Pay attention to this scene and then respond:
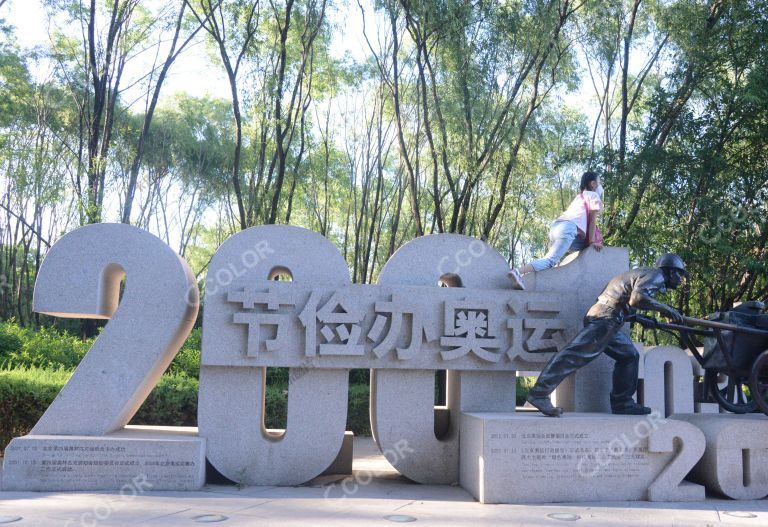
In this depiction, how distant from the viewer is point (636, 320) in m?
6.08

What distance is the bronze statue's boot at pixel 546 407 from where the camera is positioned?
575cm

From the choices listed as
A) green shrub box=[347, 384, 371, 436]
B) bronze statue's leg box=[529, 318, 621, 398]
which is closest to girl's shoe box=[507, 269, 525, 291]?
bronze statue's leg box=[529, 318, 621, 398]

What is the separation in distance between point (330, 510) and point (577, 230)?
150 inches

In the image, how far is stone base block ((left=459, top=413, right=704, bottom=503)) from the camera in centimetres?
545

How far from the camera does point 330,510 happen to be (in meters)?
4.92

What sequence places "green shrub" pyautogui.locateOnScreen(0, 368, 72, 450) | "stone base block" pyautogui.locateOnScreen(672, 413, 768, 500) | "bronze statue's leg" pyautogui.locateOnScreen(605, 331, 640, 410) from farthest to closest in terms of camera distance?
1. "green shrub" pyautogui.locateOnScreen(0, 368, 72, 450)
2. "bronze statue's leg" pyautogui.locateOnScreen(605, 331, 640, 410)
3. "stone base block" pyautogui.locateOnScreen(672, 413, 768, 500)

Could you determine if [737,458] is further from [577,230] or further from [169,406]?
[169,406]

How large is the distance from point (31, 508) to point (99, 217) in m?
8.41

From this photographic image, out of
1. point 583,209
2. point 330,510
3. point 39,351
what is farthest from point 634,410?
point 39,351

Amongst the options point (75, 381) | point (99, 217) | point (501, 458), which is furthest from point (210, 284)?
point (99, 217)

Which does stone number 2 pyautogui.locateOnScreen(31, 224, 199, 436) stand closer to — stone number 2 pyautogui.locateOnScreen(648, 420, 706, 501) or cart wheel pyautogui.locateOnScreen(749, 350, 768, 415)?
stone number 2 pyautogui.locateOnScreen(648, 420, 706, 501)

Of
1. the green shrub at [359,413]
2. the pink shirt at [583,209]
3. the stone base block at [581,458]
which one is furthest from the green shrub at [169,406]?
the pink shirt at [583,209]

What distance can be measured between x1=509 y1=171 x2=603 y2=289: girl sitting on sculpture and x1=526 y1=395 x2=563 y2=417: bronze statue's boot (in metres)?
A: 1.28

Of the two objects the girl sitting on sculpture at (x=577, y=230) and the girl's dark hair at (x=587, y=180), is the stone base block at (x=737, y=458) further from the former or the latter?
the girl's dark hair at (x=587, y=180)
